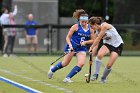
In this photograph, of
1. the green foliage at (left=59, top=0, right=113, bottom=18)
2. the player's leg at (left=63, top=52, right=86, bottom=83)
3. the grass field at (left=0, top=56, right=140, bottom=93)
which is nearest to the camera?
the grass field at (left=0, top=56, right=140, bottom=93)

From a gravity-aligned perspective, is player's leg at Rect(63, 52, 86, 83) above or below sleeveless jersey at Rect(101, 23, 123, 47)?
below

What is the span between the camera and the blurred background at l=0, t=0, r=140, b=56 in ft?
101

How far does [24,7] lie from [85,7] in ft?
16.4

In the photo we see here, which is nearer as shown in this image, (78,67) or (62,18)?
(78,67)

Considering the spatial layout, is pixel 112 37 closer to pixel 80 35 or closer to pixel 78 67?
pixel 80 35

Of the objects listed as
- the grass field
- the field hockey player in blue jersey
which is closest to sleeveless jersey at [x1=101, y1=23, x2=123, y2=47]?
the field hockey player in blue jersey

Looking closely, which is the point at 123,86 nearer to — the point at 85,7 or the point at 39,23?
the point at 39,23

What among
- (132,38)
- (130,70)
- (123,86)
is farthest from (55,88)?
(132,38)

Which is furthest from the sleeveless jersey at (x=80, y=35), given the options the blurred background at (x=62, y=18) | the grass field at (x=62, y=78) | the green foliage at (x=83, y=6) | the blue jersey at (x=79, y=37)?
the green foliage at (x=83, y=6)

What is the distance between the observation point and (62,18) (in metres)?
34.8

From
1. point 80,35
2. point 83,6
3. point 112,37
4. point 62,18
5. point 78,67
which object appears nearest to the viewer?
point 78,67

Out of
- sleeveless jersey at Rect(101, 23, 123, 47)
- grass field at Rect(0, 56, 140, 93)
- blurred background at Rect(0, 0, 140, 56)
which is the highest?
sleeveless jersey at Rect(101, 23, 123, 47)

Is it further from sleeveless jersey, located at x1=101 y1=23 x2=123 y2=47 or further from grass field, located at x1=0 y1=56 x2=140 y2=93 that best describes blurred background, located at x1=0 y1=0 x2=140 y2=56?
sleeveless jersey, located at x1=101 y1=23 x2=123 y2=47

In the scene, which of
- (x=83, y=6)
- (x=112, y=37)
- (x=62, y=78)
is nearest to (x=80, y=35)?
(x=112, y=37)
